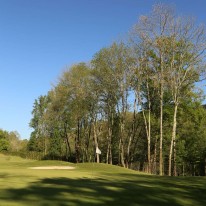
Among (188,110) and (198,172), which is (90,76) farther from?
(198,172)

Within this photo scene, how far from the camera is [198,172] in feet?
210

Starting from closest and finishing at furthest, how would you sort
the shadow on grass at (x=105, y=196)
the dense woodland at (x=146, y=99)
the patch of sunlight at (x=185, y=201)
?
1. the shadow on grass at (x=105, y=196)
2. the patch of sunlight at (x=185, y=201)
3. the dense woodland at (x=146, y=99)

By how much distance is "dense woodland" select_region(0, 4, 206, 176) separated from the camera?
33312 millimetres

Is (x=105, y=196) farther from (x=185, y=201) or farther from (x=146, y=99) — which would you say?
(x=146, y=99)

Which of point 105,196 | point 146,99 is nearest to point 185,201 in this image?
point 105,196

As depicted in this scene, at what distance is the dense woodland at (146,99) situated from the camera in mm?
33312

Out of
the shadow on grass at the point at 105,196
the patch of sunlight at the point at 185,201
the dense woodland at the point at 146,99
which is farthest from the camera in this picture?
the dense woodland at the point at 146,99

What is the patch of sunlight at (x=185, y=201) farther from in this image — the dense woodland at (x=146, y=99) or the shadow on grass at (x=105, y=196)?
the dense woodland at (x=146, y=99)

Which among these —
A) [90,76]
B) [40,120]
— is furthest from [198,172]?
[40,120]

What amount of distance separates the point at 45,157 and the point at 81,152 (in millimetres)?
9447

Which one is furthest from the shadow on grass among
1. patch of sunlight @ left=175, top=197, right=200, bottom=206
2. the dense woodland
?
→ the dense woodland

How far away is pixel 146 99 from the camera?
49.2 metres

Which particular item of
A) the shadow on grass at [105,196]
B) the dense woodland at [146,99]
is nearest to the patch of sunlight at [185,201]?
the shadow on grass at [105,196]

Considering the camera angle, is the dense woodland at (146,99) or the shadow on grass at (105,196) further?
the dense woodland at (146,99)
